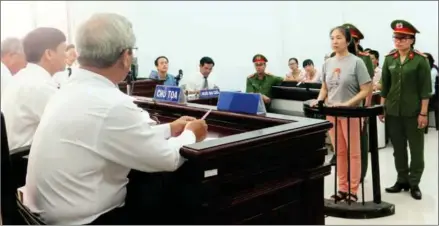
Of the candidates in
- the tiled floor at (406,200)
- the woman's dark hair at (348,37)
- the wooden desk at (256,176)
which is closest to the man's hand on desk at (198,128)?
the wooden desk at (256,176)

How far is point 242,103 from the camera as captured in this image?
188 cm

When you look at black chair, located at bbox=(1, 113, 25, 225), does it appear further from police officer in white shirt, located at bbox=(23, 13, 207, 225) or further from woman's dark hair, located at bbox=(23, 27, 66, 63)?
woman's dark hair, located at bbox=(23, 27, 66, 63)

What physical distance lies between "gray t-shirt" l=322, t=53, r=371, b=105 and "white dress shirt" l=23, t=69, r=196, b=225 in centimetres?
207

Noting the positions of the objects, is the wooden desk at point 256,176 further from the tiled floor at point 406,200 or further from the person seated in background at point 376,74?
the person seated in background at point 376,74

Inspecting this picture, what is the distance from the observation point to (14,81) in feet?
6.91

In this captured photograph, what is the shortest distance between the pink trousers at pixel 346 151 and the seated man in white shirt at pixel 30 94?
1797 millimetres

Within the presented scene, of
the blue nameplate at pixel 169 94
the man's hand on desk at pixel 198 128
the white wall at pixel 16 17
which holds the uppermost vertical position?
the white wall at pixel 16 17

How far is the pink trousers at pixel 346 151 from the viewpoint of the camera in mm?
3115

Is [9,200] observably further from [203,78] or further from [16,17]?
[16,17]

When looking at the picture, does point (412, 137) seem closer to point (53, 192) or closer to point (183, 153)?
point (183, 153)

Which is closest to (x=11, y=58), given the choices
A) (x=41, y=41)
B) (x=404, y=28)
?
(x=41, y=41)

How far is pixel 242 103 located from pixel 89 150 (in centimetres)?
76

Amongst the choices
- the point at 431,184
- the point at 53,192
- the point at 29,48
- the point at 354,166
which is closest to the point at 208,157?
the point at 53,192

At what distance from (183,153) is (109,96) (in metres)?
0.25
